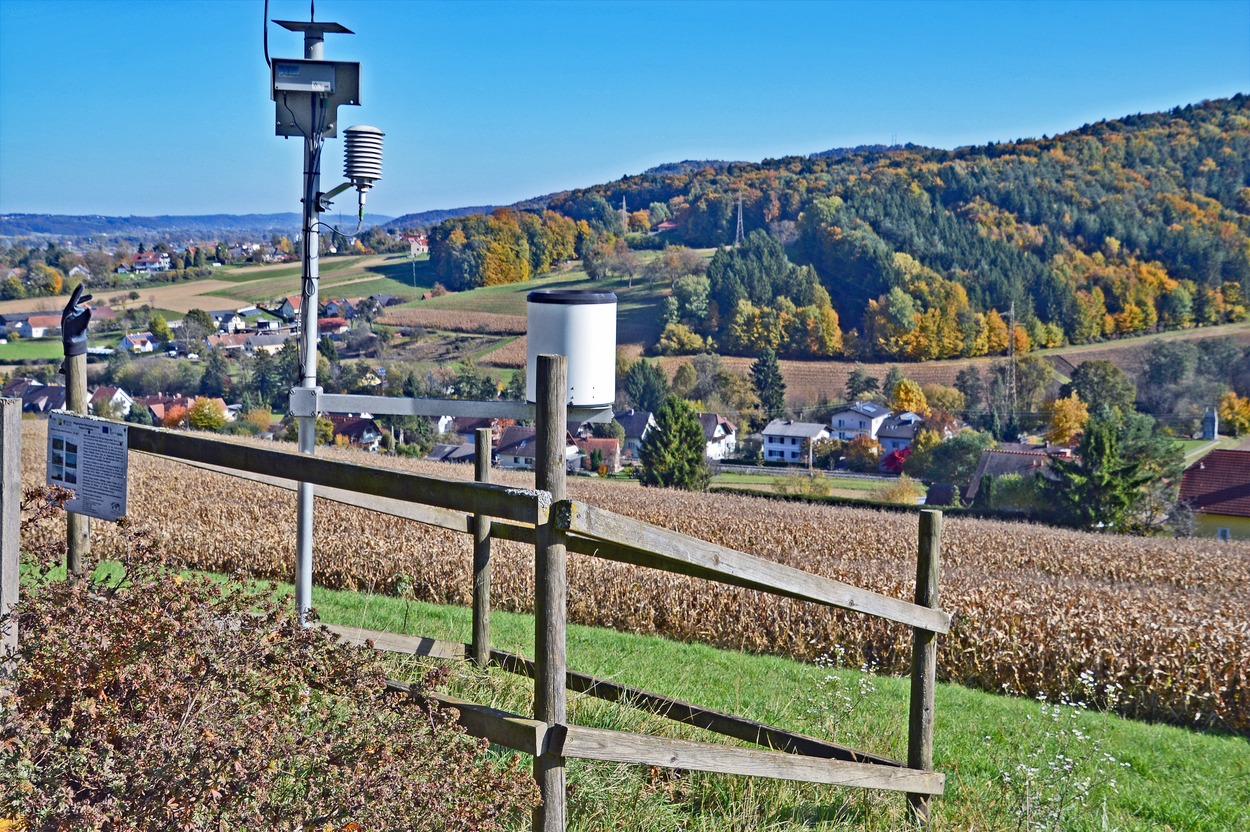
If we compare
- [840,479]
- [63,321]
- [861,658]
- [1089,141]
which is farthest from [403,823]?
[1089,141]

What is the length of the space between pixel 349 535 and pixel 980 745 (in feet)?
29.6

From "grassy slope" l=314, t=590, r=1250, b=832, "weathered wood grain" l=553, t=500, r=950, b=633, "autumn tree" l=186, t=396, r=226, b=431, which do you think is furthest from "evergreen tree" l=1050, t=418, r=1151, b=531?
"weathered wood grain" l=553, t=500, r=950, b=633

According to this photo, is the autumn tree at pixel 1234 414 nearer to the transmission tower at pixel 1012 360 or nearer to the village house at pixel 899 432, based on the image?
the transmission tower at pixel 1012 360

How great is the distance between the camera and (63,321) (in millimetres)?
4535

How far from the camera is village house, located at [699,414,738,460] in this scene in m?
73.2

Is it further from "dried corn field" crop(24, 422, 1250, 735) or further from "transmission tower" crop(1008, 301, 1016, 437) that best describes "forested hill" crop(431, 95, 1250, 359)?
"dried corn field" crop(24, 422, 1250, 735)

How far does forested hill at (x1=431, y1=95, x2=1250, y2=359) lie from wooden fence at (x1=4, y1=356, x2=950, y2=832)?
3817 inches

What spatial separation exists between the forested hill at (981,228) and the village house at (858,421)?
2085 cm

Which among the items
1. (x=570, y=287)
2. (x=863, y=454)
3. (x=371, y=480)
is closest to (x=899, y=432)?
(x=863, y=454)

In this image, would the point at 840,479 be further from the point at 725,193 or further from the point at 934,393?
the point at 725,193

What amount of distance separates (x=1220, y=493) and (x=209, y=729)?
54405 mm

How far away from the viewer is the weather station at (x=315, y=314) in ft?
16.5

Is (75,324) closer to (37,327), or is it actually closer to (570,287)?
(37,327)

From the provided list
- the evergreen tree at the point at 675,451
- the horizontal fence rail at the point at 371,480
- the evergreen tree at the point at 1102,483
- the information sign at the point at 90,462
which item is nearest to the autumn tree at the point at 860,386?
the evergreen tree at the point at 675,451
